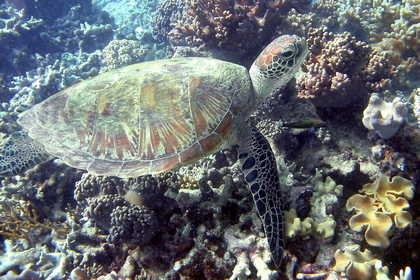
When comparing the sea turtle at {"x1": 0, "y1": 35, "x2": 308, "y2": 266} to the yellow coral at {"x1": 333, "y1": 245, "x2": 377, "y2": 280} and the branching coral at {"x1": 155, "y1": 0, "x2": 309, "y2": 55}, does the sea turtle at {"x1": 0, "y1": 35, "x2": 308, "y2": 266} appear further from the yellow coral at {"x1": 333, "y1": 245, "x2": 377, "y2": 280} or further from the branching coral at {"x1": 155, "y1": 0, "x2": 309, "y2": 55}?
the branching coral at {"x1": 155, "y1": 0, "x2": 309, "y2": 55}

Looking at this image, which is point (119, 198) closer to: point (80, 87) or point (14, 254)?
point (80, 87)

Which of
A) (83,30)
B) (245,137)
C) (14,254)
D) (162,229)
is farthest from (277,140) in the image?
(83,30)

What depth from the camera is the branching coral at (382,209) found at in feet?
6.81

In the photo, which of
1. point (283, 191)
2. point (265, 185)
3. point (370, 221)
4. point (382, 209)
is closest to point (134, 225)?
point (265, 185)

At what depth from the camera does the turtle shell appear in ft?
8.63

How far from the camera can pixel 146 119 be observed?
268cm

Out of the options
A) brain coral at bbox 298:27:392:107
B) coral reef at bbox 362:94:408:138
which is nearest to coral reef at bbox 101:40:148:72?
brain coral at bbox 298:27:392:107

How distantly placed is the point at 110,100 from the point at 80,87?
618 millimetres

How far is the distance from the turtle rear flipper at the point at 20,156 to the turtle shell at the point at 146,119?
0.81 m

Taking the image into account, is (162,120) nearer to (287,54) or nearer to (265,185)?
(265,185)

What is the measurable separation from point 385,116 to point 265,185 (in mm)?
1671

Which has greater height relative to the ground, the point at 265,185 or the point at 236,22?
the point at 236,22

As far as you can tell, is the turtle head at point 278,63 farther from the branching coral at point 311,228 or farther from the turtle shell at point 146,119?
the branching coral at point 311,228

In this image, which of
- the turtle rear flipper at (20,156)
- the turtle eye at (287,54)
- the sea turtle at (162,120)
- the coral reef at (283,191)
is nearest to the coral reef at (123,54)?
the coral reef at (283,191)
